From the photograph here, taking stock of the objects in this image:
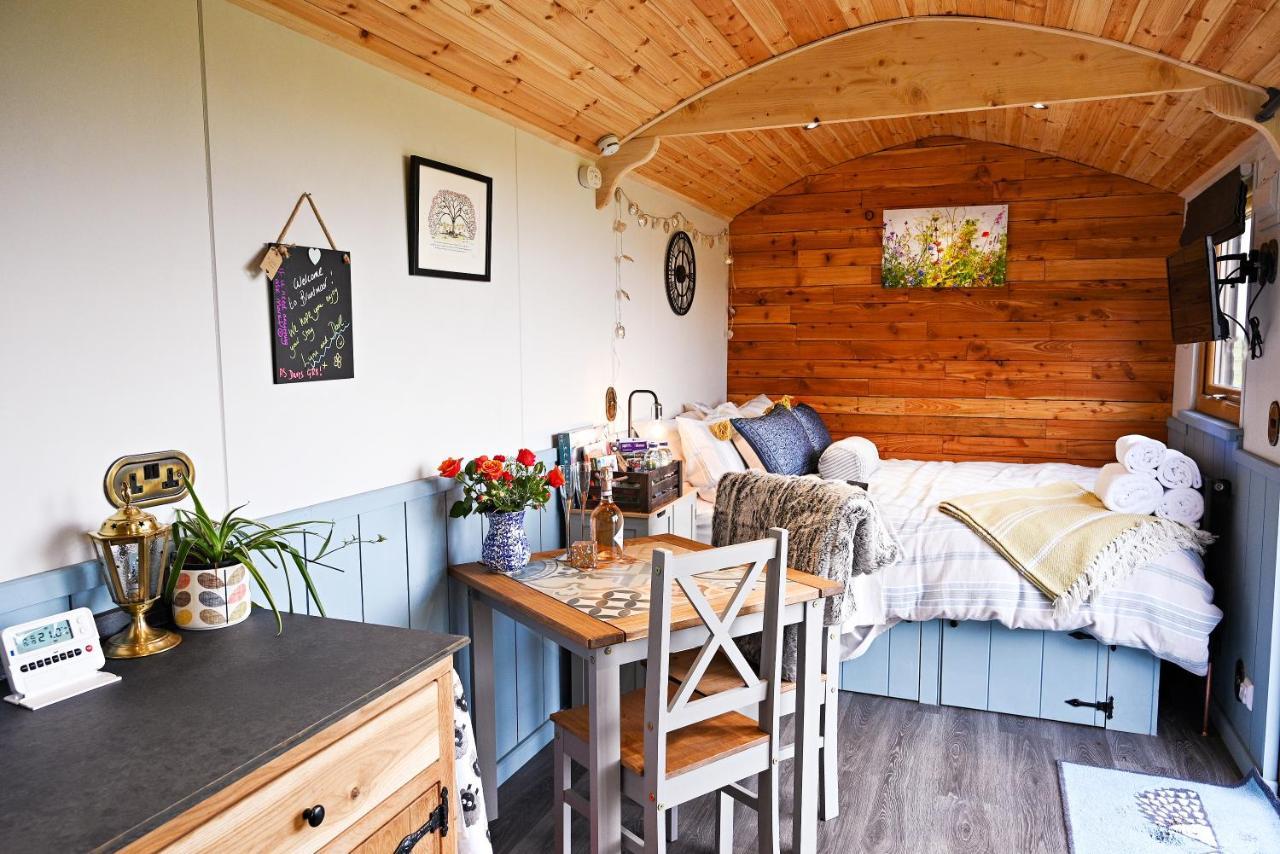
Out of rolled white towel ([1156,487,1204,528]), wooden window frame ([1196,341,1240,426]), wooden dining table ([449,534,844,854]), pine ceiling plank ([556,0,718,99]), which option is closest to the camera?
wooden dining table ([449,534,844,854])

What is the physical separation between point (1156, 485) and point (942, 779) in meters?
1.45

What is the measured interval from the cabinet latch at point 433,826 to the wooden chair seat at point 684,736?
A: 1.62 ft

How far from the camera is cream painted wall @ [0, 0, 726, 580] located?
4.97 ft

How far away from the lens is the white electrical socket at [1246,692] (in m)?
2.84

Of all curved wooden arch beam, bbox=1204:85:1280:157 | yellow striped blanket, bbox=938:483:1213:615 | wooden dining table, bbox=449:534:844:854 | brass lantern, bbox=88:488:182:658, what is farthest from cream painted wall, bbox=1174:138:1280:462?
brass lantern, bbox=88:488:182:658

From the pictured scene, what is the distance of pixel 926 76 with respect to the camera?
3.05m

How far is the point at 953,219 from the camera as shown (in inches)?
202

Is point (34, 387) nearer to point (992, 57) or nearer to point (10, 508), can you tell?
point (10, 508)

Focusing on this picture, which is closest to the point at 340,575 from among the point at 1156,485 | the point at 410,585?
the point at 410,585

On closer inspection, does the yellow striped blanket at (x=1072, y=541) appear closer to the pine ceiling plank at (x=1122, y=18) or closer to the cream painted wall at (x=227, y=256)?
the pine ceiling plank at (x=1122, y=18)

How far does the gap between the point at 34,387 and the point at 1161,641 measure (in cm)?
337

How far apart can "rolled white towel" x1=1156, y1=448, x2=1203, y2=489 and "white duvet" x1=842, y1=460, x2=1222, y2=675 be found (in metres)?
0.29

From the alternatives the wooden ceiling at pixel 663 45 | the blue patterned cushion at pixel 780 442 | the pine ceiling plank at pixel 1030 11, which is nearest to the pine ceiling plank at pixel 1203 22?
the wooden ceiling at pixel 663 45

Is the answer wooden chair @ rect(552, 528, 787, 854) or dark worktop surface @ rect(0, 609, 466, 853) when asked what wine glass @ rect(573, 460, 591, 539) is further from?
dark worktop surface @ rect(0, 609, 466, 853)
